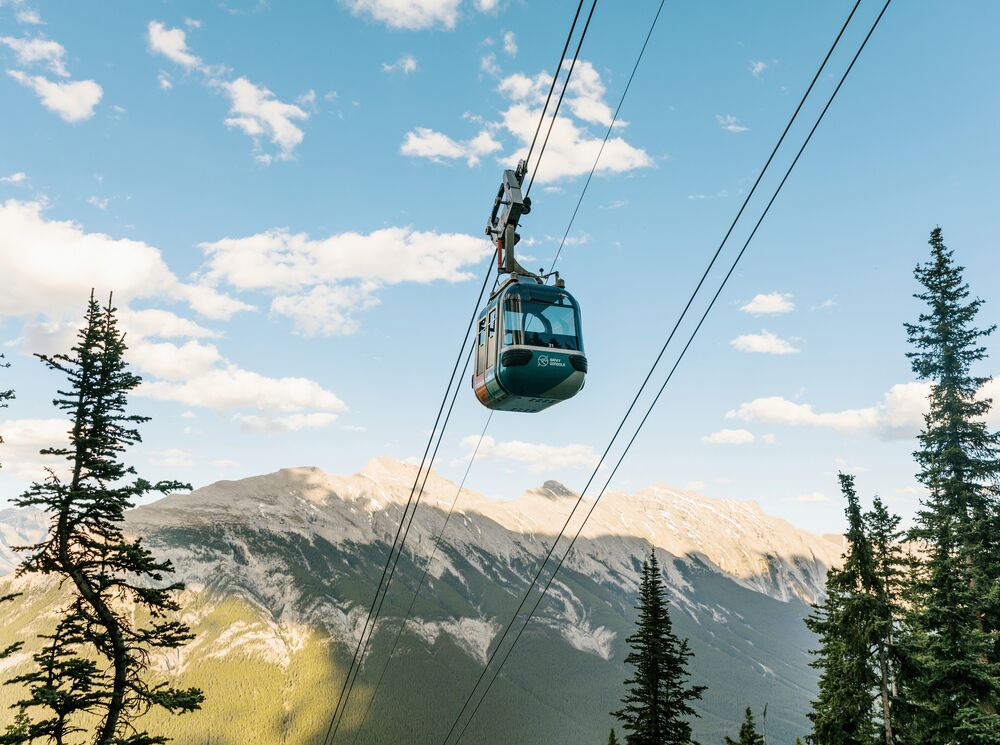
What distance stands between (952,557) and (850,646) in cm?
540

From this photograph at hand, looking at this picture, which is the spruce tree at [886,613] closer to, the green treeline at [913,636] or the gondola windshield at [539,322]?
the green treeline at [913,636]

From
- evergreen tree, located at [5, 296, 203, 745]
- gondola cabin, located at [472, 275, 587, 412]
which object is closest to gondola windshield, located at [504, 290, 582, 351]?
gondola cabin, located at [472, 275, 587, 412]

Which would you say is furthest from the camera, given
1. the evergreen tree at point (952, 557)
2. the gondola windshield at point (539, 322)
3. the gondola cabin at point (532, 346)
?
the evergreen tree at point (952, 557)

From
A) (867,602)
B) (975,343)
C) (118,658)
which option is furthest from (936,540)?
(118,658)

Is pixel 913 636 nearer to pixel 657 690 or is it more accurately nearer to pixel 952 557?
pixel 952 557

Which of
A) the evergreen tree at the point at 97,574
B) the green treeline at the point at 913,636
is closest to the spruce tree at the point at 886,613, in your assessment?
the green treeline at the point at 913,636

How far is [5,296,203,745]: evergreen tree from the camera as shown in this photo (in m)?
20.3

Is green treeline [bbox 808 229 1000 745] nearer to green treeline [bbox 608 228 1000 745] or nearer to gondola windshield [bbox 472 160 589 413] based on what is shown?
green treeline [bbox 608 228 1000 745]

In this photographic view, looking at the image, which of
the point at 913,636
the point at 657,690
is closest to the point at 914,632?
the point at 913,636

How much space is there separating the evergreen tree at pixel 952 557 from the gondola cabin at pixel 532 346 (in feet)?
62.1

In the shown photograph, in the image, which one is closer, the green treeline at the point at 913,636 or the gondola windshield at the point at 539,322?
the gondola windshield at the point at 539,322

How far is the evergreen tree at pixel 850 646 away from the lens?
25.1 meters

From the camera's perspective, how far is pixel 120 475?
23.0 meters

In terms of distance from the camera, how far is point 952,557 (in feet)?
83.5
